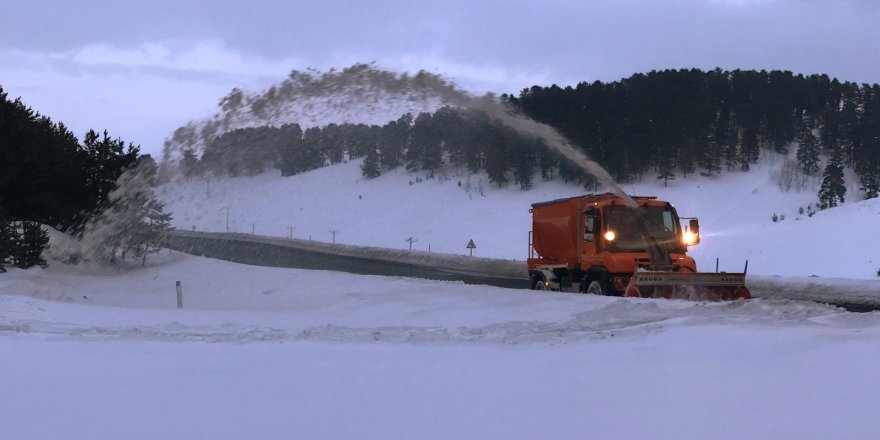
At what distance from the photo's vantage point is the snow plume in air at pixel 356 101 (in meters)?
19.7

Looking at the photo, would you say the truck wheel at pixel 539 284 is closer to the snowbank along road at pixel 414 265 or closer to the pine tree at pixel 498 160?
the snowbank along road at pixel 414 265

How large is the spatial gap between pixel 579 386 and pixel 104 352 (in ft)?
17.1

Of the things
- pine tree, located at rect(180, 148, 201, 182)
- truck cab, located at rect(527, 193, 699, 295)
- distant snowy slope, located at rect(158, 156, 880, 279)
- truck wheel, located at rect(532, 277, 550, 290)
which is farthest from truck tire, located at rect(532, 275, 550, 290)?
distant snowy slope, located at rect(158, 156, 880, 279)

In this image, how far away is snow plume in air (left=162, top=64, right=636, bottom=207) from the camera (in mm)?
19672

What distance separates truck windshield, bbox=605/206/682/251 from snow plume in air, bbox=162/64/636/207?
2947 mm

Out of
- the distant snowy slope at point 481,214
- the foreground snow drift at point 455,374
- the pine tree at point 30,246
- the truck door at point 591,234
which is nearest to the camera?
the foreground snow drift at point 455,374

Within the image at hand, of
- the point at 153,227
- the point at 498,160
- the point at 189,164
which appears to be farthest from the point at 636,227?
the point at 498,160

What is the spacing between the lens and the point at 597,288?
1608 cm

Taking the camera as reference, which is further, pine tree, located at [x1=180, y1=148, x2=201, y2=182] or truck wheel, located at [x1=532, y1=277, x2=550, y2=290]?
pine tree, located at [x1=180, y1=148, x2=201, y2=182]

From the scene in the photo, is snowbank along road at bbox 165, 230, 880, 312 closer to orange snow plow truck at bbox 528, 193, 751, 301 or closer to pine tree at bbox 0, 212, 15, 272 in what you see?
orange snow plow truck at bbox 528, 193, 751, 301

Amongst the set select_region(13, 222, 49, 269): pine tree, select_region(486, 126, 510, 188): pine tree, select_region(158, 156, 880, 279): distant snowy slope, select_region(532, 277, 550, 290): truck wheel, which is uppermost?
select_region(486, 126, 510, 188): pine tree

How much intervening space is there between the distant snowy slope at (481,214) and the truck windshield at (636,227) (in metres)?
17.4

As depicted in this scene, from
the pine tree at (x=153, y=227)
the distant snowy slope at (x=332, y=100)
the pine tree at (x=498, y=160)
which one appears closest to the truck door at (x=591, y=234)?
the distant snowy slope at (x=332, y=100)

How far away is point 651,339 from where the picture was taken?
27.8 feet
